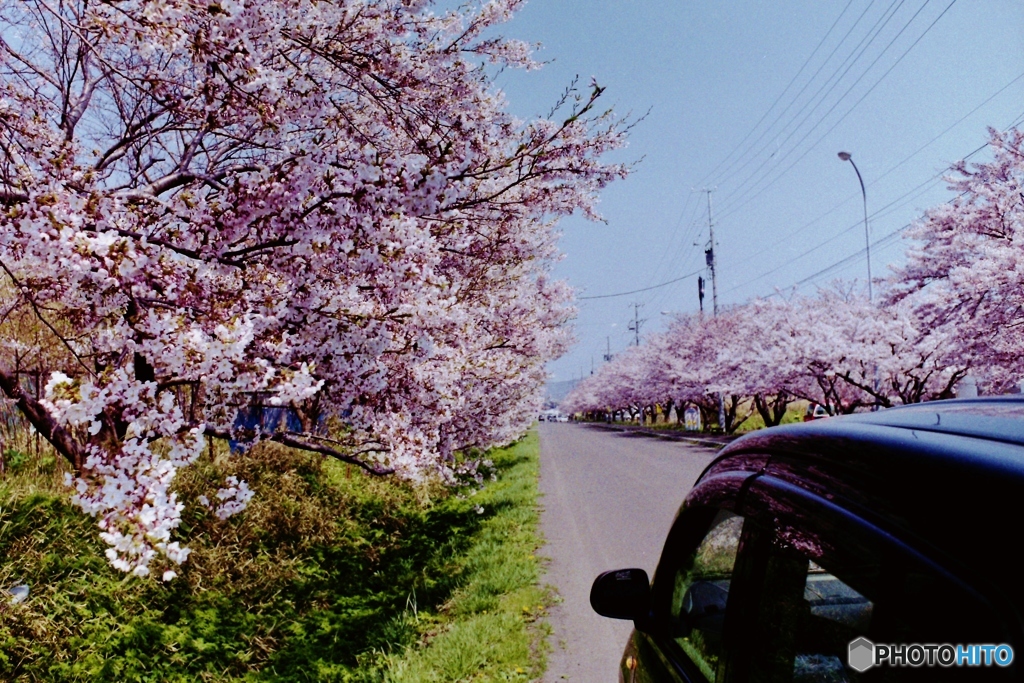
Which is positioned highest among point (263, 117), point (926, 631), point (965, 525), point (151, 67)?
point (151, 67)

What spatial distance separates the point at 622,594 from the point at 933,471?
1.36 m

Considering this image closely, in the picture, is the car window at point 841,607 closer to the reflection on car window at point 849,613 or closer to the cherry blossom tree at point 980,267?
the reflection on car window at point 849,613

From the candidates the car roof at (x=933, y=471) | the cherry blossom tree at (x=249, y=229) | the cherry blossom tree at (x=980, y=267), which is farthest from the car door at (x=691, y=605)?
the cherry blossom tree at (x=980, y=267)

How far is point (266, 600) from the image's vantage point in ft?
24.6

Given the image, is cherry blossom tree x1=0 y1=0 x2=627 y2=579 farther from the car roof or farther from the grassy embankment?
the car roof

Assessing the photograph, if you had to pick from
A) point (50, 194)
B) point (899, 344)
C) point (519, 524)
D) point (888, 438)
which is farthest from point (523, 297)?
point (899, 344)

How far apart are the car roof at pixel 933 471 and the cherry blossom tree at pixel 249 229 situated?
111 inches

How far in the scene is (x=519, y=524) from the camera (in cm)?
1079

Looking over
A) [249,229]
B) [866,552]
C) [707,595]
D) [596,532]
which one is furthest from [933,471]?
[596,532]

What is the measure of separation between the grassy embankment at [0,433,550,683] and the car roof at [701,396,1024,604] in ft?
13.9

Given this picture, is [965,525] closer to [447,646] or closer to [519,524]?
[447,646]

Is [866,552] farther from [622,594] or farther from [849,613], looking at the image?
[622,594]

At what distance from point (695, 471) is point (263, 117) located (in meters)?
17.6

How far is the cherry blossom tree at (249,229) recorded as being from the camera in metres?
3.34
